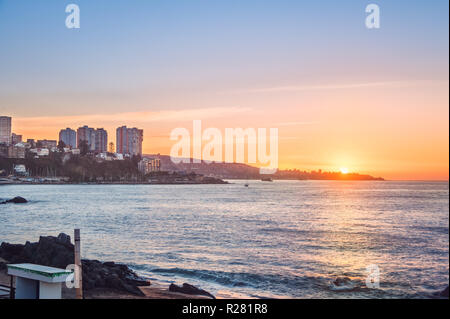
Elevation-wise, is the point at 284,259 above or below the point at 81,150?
below

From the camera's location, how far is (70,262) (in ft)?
33.0

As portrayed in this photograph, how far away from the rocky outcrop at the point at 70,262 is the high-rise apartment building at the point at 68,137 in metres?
63.2

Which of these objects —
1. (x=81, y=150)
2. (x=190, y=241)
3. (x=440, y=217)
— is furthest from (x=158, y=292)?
(x=81, y=150)

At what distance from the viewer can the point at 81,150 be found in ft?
246

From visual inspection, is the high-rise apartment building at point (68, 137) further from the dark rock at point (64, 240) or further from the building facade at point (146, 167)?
the dark rock at point (64, 240)

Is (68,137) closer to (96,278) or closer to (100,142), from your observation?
(100,142)

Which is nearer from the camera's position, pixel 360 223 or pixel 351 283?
pixel 351 283

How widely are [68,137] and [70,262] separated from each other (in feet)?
225

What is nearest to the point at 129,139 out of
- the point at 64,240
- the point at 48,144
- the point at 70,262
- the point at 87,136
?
the point at 87,136

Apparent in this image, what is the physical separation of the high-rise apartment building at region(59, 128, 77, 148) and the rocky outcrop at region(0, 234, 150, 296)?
63.2 meters

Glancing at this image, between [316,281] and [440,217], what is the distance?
2208 centimetres

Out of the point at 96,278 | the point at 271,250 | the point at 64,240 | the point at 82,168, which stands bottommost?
the point at 271,250
